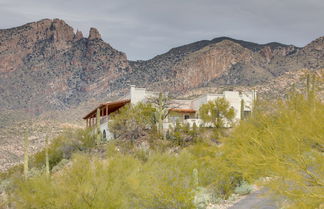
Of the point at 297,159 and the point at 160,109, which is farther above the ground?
the point at 160,109

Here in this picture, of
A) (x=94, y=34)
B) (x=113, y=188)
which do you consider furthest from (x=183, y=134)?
(x=94, y=34)

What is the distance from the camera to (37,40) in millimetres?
187375

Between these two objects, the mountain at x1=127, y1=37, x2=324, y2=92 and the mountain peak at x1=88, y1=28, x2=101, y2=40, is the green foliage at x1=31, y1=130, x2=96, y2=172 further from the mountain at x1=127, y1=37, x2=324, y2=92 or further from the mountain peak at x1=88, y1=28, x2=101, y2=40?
the mountain peak at x1=88, y1=28, x2=101, y2=40

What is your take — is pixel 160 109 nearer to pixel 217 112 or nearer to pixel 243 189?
pixel 217 112

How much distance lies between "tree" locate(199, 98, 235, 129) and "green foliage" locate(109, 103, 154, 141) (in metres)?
4.24

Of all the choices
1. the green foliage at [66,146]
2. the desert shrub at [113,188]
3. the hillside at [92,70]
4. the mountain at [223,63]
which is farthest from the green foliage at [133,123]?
the mountain at [223,63]

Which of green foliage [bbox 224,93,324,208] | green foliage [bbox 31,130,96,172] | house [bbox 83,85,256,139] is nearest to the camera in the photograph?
green foliage [bbox 224,93,324,208]

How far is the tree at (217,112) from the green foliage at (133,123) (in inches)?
167

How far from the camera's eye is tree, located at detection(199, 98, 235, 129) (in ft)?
129

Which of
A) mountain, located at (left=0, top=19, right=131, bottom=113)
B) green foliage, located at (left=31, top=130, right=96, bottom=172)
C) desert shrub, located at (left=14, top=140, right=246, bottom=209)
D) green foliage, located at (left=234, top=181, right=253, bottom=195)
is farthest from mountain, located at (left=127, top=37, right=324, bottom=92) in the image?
desert shrub, located at (left=14, top=140, right=246, bottom=209)

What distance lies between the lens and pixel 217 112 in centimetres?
3991

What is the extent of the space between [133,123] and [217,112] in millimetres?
6699

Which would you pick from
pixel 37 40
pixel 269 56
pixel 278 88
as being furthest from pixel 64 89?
pixel 278 88

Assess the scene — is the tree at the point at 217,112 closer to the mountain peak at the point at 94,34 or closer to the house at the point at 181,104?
the house at the point at 181,104
